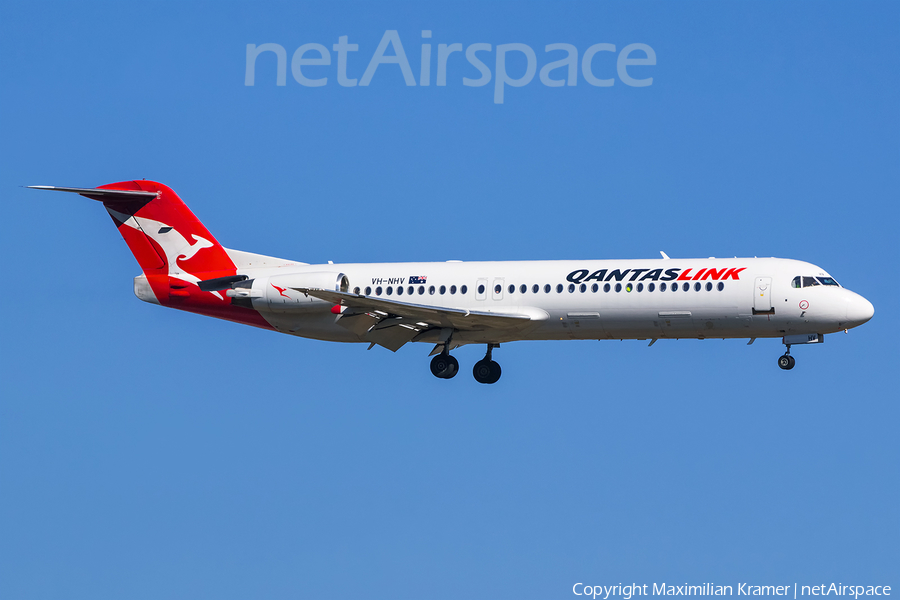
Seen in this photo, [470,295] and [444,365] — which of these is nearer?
[470,295]

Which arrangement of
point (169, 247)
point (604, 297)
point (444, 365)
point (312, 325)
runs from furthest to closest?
1. point (169, 247)
2. point (312, 325)
3. point (444, 365)
4. point (604, 297)

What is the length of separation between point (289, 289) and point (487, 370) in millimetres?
6746

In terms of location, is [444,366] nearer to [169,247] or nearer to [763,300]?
[763,300]

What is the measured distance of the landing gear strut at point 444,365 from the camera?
36406 mm

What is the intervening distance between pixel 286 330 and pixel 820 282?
16388mm

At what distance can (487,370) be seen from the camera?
3753 cm

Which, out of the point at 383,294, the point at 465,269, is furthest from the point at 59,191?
the point at 465,269

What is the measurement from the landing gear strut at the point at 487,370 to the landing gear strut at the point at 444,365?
4.17 feet

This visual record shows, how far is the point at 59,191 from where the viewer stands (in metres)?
37.3

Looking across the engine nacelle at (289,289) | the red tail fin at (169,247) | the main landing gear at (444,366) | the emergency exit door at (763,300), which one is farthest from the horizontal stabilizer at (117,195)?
the emergency exit door at (763,300)

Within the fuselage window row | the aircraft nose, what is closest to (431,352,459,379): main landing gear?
the fuselage window row

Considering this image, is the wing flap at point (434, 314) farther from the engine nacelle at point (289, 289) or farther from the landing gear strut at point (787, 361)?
the landing gear strut at point (787, 361)

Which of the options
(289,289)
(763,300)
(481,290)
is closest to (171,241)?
(289,289)

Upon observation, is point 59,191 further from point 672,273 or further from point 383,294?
point 672,273
